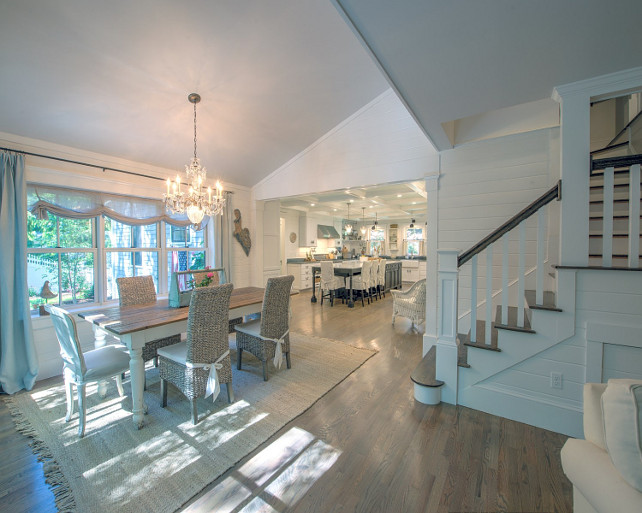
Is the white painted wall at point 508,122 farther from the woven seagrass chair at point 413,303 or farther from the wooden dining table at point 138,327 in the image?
the wooden dining table at point 138,327

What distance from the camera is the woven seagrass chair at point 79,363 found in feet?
6.49

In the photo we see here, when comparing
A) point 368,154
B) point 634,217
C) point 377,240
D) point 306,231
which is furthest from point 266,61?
point 377,240

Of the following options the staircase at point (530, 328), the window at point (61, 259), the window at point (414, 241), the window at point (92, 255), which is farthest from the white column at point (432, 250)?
the window at point (414, 241)

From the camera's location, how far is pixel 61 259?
337 cm

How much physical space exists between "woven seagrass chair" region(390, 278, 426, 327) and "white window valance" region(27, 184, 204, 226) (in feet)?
12.5

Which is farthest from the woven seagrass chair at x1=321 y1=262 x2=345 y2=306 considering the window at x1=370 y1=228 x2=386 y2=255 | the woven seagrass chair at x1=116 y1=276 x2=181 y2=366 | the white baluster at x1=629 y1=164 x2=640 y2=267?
the window at x1=370 y1=228 x2=386 y2=255

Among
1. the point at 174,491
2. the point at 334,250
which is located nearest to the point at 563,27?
the point at 174,491

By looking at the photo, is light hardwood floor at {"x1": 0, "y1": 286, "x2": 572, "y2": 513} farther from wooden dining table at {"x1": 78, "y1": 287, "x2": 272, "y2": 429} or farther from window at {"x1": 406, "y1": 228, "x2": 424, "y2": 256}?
window at {"x1": 406, "y1": 228, "x2": 424, "y2": 256}

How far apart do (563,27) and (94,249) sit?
16.4 feet

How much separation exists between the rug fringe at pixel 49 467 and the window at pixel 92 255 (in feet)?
4.92

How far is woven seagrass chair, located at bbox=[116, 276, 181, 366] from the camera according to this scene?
292 cm

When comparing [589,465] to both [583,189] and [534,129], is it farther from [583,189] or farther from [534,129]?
[534,129]

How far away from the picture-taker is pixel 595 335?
6.18ft

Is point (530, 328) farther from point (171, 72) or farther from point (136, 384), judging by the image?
point (171, 72)
